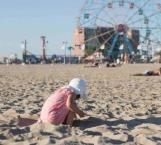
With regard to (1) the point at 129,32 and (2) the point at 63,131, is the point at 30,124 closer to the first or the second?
(2) the point at 63,131

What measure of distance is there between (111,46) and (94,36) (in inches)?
211

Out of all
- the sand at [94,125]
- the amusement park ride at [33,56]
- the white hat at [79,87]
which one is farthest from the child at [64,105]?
the amusement park ride at [33,56]

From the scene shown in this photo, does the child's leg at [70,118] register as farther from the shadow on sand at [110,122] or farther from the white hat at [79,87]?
the white hat at [79,87]

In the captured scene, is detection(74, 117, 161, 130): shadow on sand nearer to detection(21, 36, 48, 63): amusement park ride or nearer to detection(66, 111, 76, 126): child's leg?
detection(66, 111, 76, 126): child's leg

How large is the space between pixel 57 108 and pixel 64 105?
3.8 inches

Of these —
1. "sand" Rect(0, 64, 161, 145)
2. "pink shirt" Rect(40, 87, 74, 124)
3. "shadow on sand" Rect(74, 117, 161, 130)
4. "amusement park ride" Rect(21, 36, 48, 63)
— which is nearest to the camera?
"sand" Rect(0, 64, 161, 145)

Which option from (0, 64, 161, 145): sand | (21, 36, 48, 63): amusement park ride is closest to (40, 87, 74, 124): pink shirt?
(0, 64, 161, 145): sand

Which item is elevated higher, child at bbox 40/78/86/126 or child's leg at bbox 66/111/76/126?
child at bbox 40/78/86/126

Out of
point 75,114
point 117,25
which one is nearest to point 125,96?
point 75,114

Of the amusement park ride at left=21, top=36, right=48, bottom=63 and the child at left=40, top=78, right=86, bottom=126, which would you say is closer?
the child at left=40, top=78, right=86, bottom=126

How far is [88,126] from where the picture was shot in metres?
6.42

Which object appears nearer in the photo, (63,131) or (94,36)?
(63,131)

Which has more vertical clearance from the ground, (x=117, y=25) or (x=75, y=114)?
(x=117, y=25)

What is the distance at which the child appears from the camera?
6309mm
